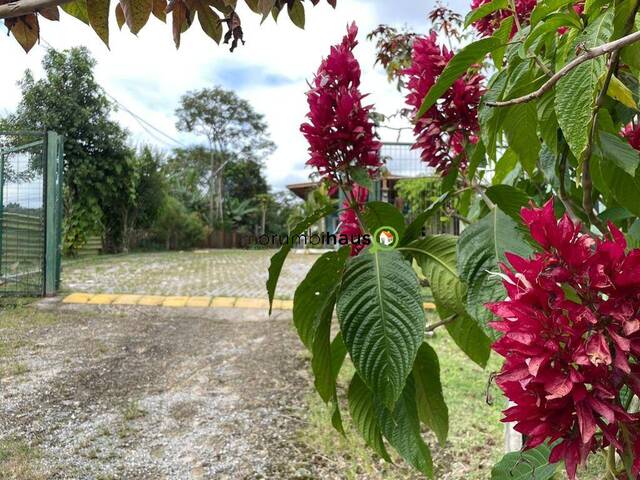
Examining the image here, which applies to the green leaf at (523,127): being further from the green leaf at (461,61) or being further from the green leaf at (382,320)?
the green leaf at (382,320)

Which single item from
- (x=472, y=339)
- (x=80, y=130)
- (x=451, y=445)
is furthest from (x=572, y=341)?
(x=451, y=445)

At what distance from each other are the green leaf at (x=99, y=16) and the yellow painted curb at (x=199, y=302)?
3.03 meters

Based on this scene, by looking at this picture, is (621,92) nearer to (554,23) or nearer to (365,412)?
(554,23)

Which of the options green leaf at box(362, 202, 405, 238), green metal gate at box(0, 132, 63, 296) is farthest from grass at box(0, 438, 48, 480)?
green leaf at box(362, 202, 405, 238)

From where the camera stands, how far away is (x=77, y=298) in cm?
187

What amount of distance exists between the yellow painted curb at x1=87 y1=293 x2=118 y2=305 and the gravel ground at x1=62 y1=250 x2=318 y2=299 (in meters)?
0.03

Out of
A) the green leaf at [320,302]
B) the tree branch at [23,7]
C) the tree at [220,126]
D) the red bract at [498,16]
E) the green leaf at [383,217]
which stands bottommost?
the green leaf at [320,302]

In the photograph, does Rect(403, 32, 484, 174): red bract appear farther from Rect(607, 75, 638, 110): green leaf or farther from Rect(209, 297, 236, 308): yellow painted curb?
Rect(209, 297, 236, 308): yellow painted curb

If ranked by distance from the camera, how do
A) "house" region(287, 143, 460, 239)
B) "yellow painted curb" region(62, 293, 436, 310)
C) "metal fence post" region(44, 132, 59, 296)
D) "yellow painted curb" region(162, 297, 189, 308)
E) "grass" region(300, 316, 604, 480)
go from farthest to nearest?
1. "yellow painted curb" region(162, 297, 189, 308)
2. "yellow painted curb" region(62, 293, 436, 310)
3. "house" region(287, 143, 460, 239)
4. "grass" region(300, 316, 604, 480)
5. "metal fence post" region(44, 132, 59, 296)

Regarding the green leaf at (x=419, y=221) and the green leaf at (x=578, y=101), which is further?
the green leaf at (x=419, y=221)

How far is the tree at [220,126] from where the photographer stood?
3.96 m

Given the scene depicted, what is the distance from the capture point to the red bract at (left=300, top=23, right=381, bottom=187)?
0.70m

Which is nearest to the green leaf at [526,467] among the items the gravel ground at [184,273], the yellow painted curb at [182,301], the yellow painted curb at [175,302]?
the gravel ground at [184,273]

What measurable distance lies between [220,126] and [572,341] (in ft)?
19.0
